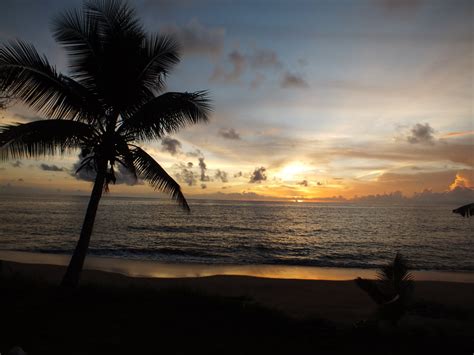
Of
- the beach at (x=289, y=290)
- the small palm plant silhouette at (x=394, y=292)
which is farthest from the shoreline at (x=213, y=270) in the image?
the small palm plant silhouette at (x=394, y=292)

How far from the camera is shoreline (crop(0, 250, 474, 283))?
1656 centimetres

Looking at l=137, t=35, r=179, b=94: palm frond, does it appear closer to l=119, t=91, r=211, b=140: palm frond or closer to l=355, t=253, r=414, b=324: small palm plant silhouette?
l=119, t=91, r=211, b=140: palm frond

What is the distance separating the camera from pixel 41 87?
7.38 meters

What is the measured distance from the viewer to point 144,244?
2745 cm

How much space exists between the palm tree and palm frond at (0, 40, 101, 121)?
0.02m

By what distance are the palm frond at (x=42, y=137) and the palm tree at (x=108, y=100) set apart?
30 millimetres

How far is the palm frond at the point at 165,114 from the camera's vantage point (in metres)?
7.94

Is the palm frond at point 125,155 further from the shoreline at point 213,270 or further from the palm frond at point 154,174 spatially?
the shoreline at point 213,270

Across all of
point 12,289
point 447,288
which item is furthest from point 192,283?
point 447,288

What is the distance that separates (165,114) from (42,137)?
269 cm

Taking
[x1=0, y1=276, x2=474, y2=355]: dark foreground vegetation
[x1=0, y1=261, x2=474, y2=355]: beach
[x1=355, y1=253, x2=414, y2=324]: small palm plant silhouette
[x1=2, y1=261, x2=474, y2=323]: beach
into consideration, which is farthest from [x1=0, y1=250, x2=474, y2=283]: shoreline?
[x1=355, y1=253, x2=414, y2=324]: small palm plant silhouette

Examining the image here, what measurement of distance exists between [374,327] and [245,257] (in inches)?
668

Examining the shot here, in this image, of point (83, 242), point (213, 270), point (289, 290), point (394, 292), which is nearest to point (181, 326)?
point (83, 242)

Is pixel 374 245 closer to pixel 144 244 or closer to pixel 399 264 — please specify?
pixel 144 244
